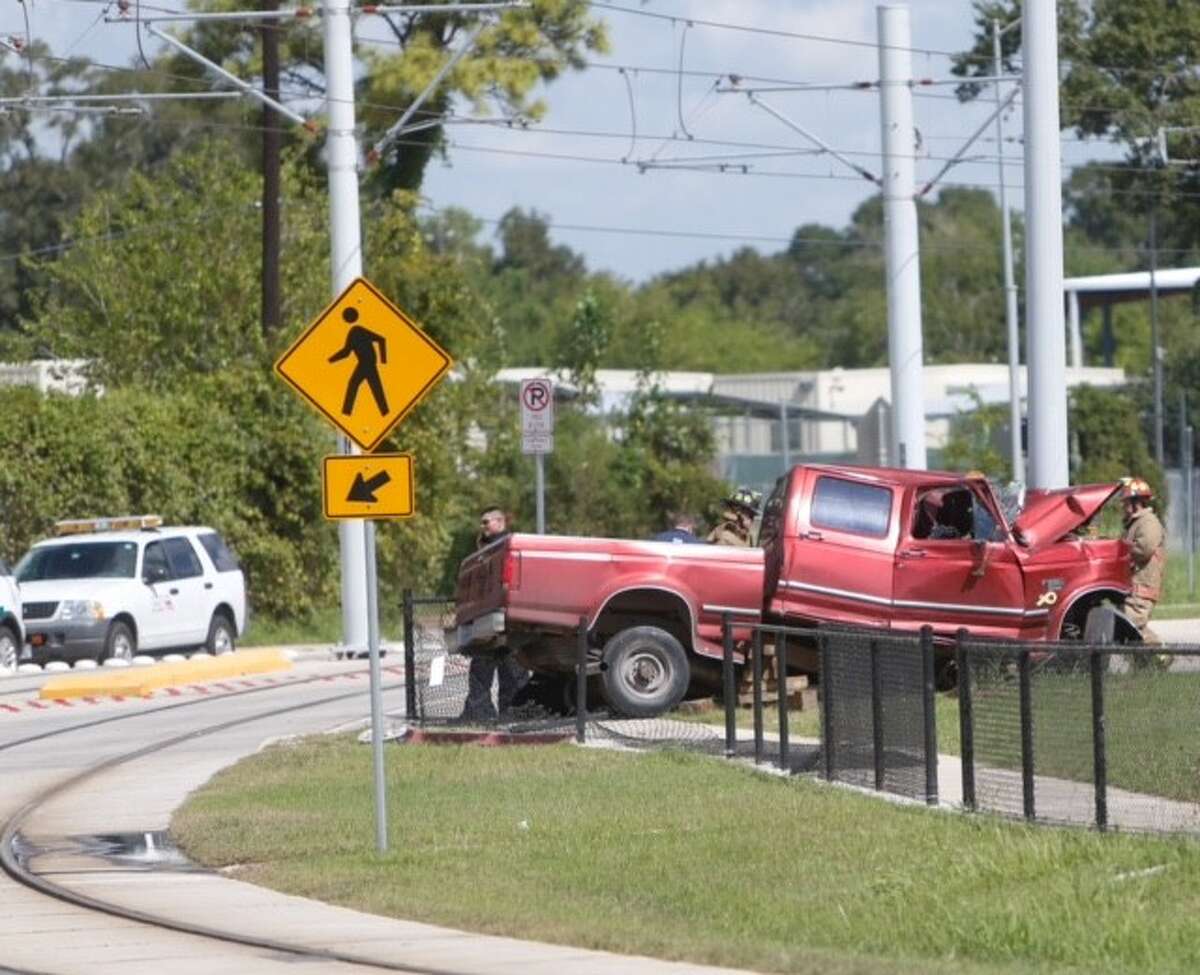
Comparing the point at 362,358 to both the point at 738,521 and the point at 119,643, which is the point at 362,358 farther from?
the point at 119,643

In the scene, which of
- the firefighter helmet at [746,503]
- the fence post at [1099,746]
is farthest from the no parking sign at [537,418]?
the fence post at [1099,746]

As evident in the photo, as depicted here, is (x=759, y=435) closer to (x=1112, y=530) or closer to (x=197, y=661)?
(x=1112, y=530)

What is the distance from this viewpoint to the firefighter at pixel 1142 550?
972 inches

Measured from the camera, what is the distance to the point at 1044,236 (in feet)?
91.7

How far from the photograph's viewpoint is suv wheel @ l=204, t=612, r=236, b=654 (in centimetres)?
3750

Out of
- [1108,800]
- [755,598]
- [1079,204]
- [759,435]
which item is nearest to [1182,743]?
[1108,800]

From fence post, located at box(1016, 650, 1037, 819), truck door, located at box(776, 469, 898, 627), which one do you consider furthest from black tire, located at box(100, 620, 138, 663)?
fence post, located at box(1016, 650, 1037, 819)

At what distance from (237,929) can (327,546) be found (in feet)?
104

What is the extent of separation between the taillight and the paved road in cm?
279

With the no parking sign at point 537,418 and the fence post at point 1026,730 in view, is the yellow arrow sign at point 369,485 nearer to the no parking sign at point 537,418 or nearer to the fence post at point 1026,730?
the fence post at point 1026,730

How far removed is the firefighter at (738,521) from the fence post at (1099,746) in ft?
35.1

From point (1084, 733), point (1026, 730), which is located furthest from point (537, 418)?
point (1084, 733)

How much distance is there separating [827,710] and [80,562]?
19.6 meters

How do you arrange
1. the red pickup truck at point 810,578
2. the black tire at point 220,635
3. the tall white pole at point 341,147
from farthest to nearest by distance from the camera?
1. the black tire at point 220,635
2. the tall white pole at point 341,147
3. the red pickup truck at point 810,578
